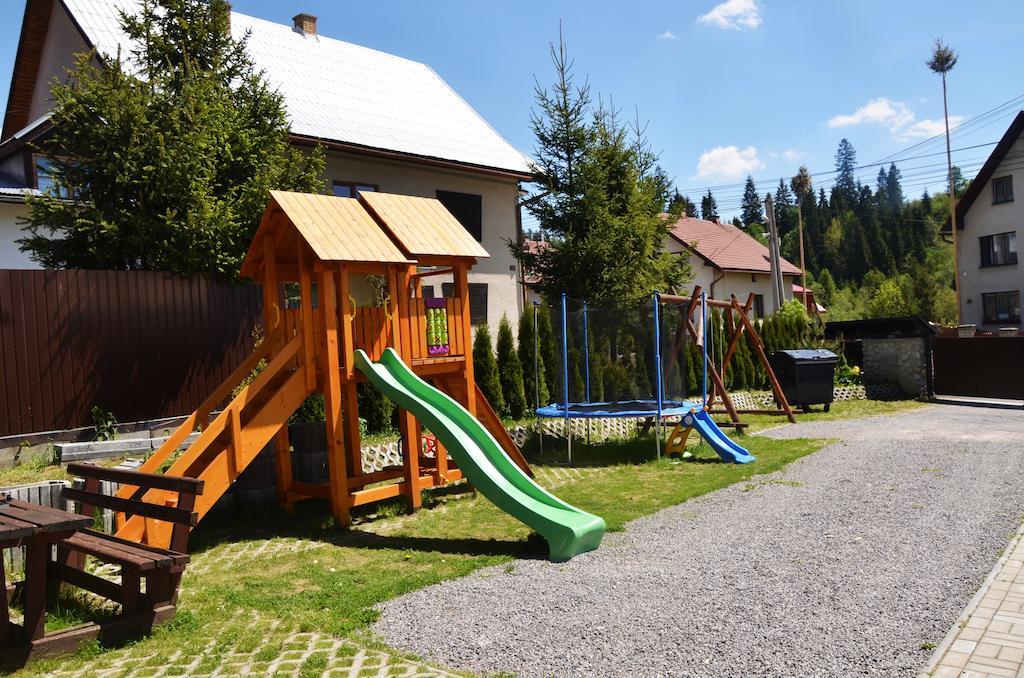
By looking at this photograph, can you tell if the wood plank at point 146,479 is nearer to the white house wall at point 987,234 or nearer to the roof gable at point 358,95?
the roof gable at point 358,95

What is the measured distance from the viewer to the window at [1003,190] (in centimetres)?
3247

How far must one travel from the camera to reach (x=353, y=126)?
1784 centimetres

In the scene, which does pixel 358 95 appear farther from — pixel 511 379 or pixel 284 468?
pixel 284 468

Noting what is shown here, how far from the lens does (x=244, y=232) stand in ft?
37.0

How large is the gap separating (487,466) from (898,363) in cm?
1744

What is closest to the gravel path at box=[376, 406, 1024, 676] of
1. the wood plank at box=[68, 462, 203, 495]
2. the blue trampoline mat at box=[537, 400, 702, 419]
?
the wood plank at box=[68, 462, 203, 495]

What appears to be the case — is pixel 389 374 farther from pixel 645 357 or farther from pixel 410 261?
pixel 645 357

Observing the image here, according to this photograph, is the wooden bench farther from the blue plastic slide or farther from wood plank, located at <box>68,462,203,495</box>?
the blue plastic slide

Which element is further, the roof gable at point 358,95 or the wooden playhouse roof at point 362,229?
the roof gable at point 358,95

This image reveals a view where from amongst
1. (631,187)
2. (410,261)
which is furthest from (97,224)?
(631,187)

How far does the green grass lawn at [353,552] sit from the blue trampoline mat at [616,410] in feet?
2.49

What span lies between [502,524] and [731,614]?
332cm

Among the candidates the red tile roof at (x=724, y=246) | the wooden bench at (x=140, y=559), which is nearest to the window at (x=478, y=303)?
the wooden bench at (x=140, y=559)

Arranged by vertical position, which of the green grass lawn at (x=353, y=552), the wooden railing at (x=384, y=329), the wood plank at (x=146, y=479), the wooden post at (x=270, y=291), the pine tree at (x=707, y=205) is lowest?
the green grass lawn at (x=353, y=552)
